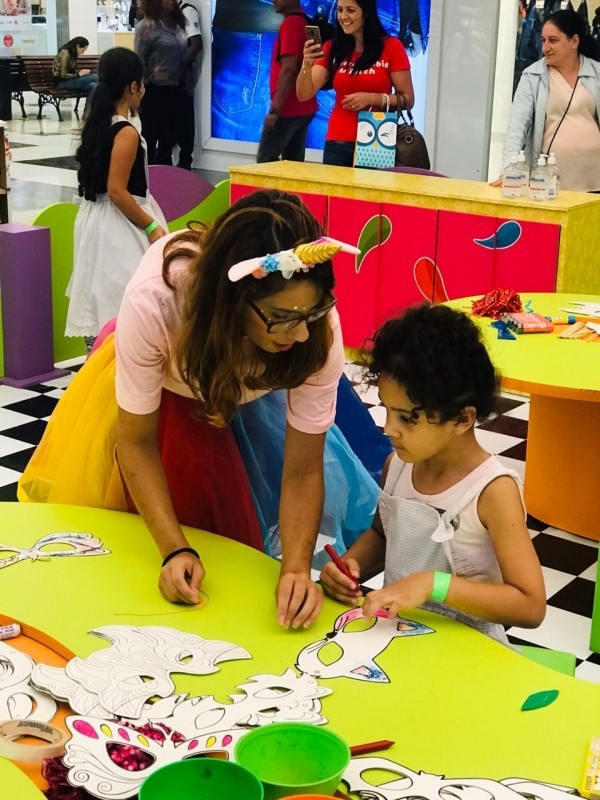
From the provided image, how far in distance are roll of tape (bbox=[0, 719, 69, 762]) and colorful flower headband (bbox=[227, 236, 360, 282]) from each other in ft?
2.15

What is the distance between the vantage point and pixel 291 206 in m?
1.74

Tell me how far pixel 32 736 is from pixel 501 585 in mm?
723

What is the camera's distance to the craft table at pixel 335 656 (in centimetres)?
133

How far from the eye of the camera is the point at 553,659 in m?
1.90

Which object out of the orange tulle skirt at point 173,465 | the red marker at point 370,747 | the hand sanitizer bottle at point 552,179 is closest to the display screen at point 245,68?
the hand sanitizer bottle at point 552,179

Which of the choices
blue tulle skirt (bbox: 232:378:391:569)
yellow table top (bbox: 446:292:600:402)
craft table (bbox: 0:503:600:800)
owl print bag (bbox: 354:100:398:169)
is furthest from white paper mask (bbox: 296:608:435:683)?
owl print bag (bbox: 354:100:398:169)

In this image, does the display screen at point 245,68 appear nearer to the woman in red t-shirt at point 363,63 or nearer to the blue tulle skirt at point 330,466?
the woman in red t-shirt at point 363,63

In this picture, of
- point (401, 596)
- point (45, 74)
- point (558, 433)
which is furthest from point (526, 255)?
point (45, 74)

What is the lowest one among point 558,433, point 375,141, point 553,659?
point 558,433

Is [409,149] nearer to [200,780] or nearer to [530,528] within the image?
[530,528]

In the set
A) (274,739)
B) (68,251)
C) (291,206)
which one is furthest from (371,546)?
(68,251)

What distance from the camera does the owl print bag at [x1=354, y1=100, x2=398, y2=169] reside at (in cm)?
543

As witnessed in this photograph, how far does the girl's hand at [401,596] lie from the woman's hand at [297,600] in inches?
3.1

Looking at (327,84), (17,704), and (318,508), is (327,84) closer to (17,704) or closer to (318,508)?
(318,508)
